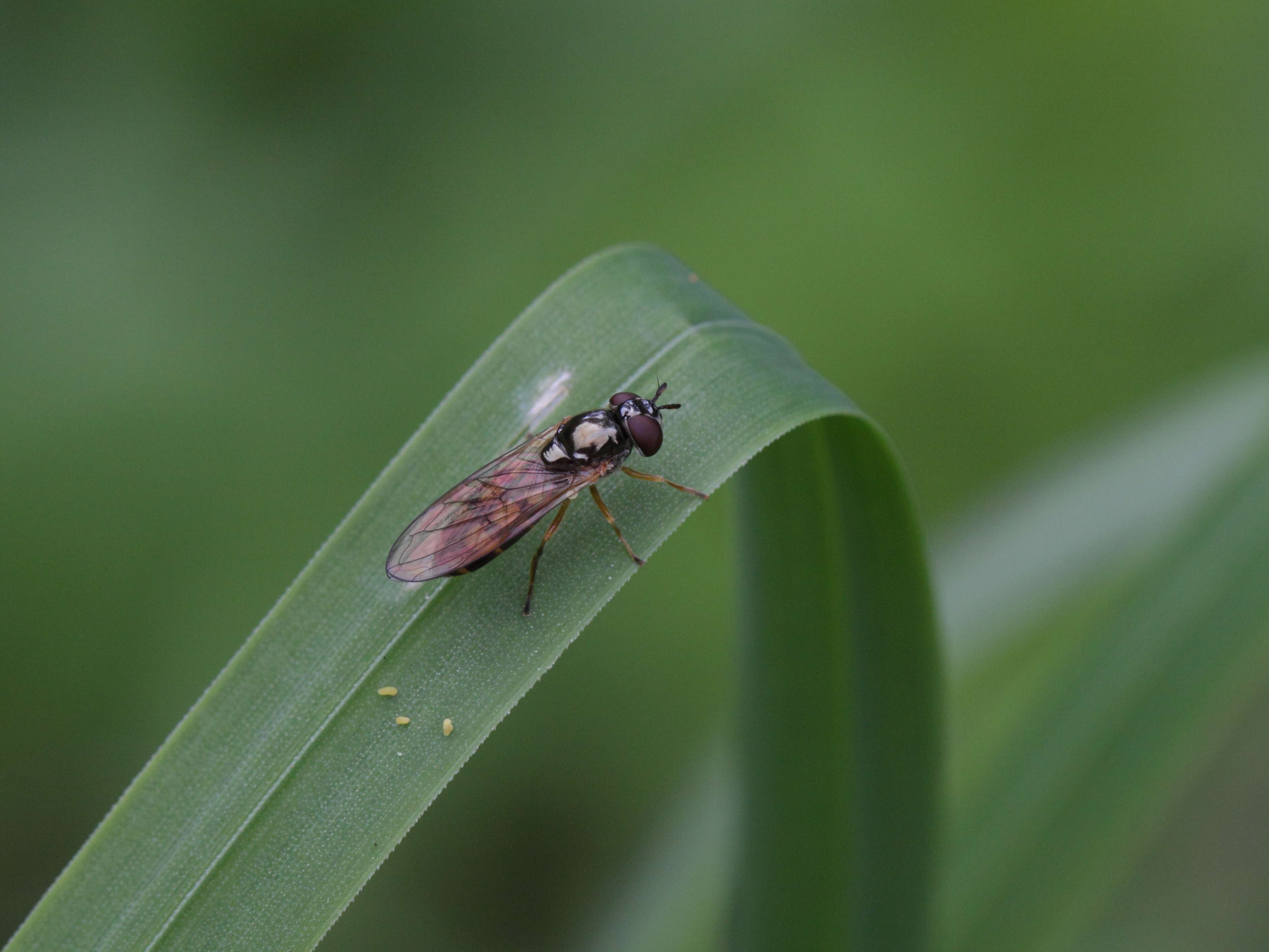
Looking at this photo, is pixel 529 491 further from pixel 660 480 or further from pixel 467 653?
pixel 467 653

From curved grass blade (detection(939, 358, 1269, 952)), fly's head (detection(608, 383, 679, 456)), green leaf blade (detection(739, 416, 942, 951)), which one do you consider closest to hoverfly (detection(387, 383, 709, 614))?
→ fly's head (detection(608, 383, 679, 456))

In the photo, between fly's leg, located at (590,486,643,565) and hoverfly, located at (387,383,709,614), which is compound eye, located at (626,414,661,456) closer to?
hoverfly, located at (387,383,709,614)

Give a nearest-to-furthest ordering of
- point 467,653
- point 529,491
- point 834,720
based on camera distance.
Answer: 1. point 467,653
2. point 834,720
3. point 529,491

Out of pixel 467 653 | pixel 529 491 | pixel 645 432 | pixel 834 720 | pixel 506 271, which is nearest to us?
pixel 467 653

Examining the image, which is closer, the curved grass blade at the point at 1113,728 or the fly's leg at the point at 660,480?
A: the fly's leg at the point at 660,480

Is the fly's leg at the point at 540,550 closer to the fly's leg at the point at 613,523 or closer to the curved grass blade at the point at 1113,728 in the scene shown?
the fly's leg at the point at 613,523

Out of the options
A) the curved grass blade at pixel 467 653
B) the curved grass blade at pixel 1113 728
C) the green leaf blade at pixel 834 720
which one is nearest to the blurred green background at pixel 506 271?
the curved grass blade at pixel 1113 728

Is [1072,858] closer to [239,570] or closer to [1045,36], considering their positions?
[239,570]

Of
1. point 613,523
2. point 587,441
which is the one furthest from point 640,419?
point 613,523
